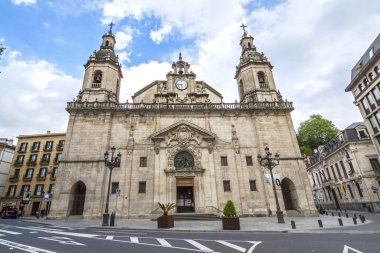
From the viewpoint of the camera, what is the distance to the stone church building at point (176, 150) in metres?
22.9

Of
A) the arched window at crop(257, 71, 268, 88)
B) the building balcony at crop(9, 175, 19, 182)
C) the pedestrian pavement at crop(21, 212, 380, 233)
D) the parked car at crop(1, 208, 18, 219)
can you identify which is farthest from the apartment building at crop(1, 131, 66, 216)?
the arched window at crop(257, 71, 268, 88)

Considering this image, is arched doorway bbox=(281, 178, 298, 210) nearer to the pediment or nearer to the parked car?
the pediment

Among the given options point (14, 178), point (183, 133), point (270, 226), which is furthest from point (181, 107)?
point (14, 178)

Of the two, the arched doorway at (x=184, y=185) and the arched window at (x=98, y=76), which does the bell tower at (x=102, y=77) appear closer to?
the arched window at (x=98, y=76)

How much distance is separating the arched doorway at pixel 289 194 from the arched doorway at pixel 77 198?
22481 mm

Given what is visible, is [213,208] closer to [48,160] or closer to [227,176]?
[227,176]

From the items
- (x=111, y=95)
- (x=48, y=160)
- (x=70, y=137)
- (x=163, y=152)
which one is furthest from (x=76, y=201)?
(x=48, y=160)

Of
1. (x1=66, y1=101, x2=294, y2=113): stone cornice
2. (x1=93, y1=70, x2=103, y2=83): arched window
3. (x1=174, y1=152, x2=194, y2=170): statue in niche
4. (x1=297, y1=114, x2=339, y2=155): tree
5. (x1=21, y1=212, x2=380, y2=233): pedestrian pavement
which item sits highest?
(x1=93, y1=70, x2=103, y2=83): arched window

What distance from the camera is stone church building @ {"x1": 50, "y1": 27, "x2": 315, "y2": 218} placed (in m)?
22.9

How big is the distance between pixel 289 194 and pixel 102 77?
27.3 metres

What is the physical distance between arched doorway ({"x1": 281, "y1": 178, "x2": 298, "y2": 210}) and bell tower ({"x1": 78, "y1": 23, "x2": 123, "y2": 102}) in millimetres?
23289

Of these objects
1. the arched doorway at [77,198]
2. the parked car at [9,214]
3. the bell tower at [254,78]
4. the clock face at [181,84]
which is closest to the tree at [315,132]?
the bell tower at [254,78]

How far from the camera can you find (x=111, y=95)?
27.9m

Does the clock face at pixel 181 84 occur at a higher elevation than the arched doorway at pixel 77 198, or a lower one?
higher
